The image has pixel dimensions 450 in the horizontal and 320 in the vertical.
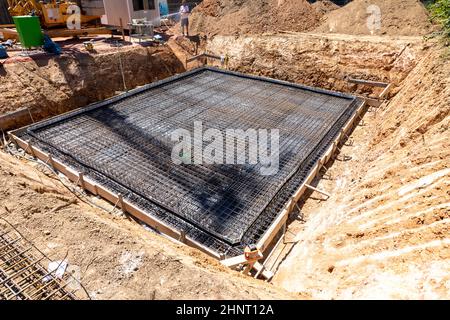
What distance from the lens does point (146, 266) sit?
317cm

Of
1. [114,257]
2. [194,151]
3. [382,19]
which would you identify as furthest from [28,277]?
[382,19]

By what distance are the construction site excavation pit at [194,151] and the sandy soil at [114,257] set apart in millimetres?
1297

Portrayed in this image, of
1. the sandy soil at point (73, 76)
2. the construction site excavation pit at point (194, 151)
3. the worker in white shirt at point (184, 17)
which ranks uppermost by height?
the worker in white shirt at point (184, 17)

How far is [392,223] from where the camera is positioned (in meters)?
3.75

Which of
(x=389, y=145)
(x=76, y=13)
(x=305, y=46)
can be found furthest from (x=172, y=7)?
(x=389, y=145)

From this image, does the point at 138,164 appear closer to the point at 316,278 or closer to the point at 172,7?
the point at 316,278

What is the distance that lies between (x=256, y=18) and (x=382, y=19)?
18.7 ft

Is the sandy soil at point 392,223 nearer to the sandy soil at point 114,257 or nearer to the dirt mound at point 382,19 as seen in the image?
the sandy soil at point 114,257

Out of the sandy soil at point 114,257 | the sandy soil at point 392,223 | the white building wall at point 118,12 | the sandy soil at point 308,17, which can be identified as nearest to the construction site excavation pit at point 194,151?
the sandy soil at point 392,223

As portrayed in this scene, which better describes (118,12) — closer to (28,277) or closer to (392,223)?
(28,277)

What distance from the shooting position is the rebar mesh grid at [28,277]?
9.43ft

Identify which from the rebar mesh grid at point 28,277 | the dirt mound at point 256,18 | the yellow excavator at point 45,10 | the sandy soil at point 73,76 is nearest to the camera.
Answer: the rebar mesh grid at point 28,277

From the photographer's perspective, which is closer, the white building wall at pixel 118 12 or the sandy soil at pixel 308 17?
the sandy soil at pixel 308 17

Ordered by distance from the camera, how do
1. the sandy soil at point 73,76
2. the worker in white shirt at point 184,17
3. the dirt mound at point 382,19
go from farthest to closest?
the worker in white shirt at point 184,17 < the dirt mound at point 382,19 < the sandy soil at point 73,76
